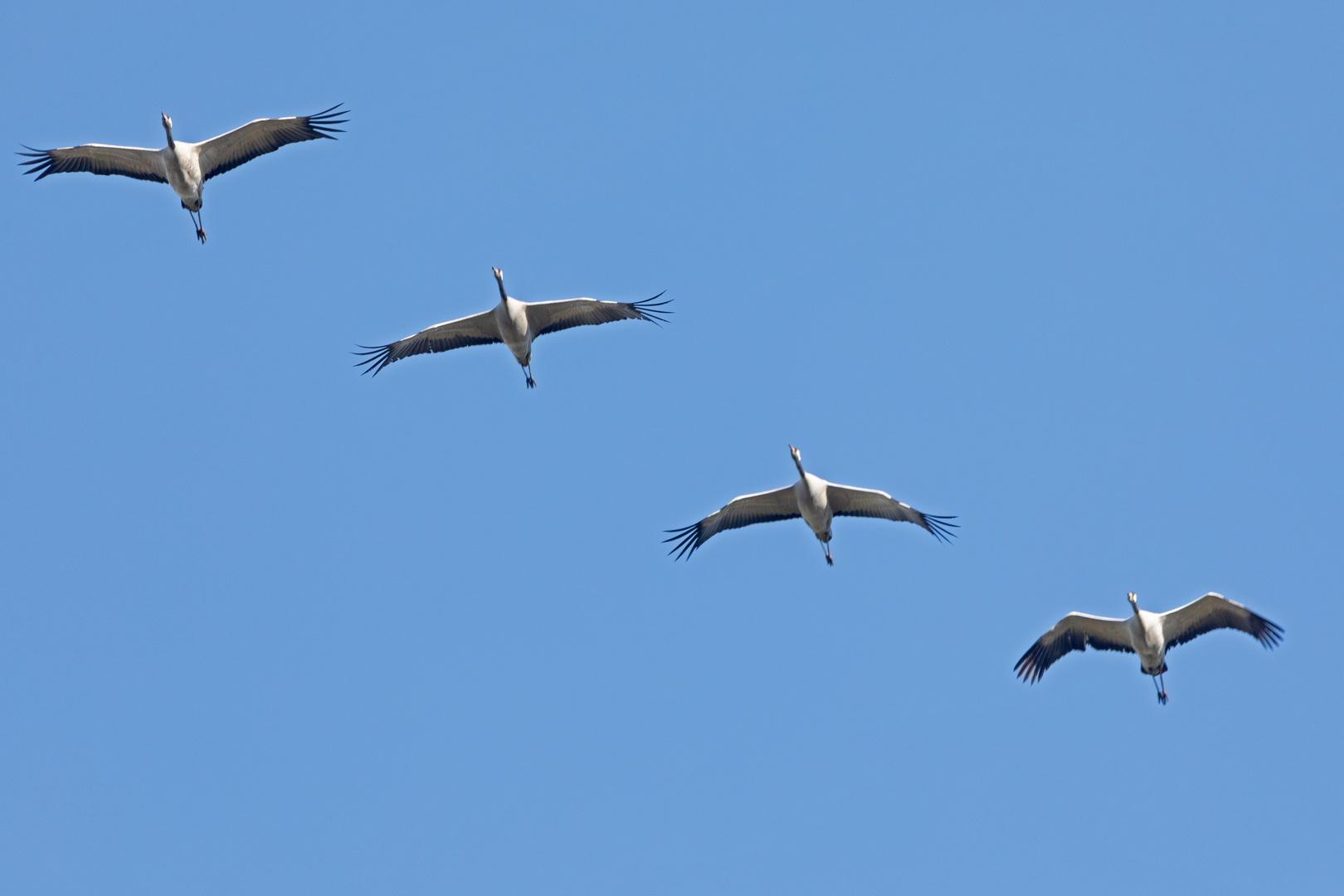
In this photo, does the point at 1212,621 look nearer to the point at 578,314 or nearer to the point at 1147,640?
the point at 1147,640

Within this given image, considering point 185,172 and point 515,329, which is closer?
point 185,172

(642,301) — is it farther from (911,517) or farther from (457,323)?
(911,517)

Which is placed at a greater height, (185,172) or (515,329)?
(185,172)

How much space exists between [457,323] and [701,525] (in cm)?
608

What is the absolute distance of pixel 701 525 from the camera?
27422mm

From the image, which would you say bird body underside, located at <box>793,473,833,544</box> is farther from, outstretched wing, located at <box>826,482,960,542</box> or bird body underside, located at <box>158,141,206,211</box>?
bird body underside, located at <box>158,141,206,211</box>

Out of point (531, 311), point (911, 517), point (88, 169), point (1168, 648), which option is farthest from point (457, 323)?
point (1168, 648)

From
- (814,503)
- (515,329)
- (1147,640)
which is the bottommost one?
(1147,640)

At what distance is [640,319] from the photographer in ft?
91.1

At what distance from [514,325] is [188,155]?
21.7 ft

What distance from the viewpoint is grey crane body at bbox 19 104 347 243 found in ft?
85.9

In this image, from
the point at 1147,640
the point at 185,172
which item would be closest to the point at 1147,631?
the point at 1147,640

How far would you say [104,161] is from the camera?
26781mm

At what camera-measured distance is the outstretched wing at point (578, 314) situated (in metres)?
27.3
